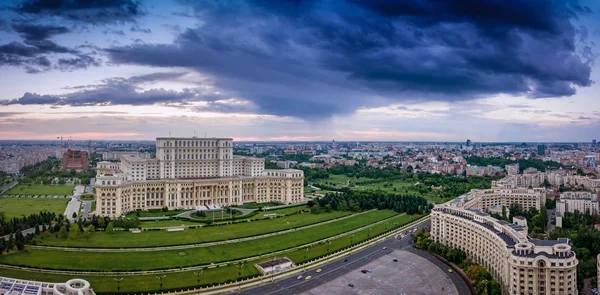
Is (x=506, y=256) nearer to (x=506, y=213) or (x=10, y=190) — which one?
(x=506, y=213)

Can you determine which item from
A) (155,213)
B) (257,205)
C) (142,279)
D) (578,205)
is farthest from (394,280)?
(578,205)

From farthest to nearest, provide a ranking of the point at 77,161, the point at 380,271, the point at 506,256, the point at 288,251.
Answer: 1. the point at 77,161
2. the point at 288,251
3. the point at 380,271
4. the point at 506,256

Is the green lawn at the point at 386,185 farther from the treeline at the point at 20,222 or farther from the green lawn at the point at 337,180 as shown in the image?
the treeline at the point at 20,222

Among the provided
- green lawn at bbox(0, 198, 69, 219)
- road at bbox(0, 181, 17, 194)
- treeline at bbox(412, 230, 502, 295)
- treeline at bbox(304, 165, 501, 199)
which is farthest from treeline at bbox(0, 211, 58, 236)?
treeline at bbox(304, 165, 501, 199)

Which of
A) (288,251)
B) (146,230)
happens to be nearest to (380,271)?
(288,251)

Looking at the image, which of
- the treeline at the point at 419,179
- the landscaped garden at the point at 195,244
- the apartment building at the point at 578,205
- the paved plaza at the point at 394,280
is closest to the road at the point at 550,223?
the apartment building at the point at 578,205

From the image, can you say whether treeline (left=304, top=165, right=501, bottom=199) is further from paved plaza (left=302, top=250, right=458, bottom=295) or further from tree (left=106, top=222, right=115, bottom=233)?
tree (left=106, top=222, right=115, bottom=233)

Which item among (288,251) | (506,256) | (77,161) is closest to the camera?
(506,256)

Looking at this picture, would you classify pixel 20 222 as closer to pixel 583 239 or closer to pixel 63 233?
pixel 63 233
